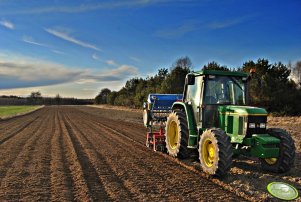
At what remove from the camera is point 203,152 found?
714 centimetres

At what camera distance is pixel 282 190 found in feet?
19.5

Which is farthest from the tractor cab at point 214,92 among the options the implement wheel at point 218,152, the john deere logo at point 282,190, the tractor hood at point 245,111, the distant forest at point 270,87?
the distant forest at point 270,87

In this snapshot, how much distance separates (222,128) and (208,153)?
806mm

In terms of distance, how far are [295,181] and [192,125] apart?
9.20ft

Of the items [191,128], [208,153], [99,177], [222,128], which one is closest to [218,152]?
[208,153]

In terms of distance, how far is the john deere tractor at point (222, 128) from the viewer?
664 cm

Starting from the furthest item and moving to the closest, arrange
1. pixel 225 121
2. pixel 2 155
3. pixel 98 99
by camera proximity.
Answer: pixel 98 99 → pixel 2 155 → pixel 225 121

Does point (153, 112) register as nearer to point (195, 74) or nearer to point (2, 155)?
point (195, 74)

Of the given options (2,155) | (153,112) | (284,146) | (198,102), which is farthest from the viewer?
(153,112)

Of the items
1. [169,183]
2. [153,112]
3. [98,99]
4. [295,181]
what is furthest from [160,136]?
[98,99]

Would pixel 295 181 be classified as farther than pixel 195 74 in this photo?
No

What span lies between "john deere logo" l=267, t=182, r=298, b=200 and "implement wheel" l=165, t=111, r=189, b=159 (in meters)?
2.63

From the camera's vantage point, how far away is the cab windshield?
784cm

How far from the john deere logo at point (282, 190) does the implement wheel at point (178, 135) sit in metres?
2.63
